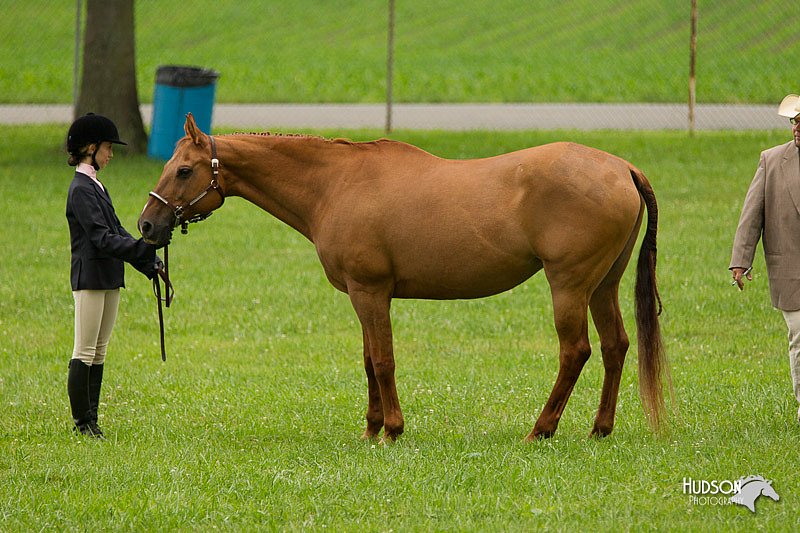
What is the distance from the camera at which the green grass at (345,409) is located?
539 centimetres

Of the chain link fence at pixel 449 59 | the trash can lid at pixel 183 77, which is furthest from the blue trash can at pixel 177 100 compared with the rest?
the chain link fence at pixel 449 59

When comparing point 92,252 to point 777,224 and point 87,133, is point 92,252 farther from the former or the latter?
point 777,224

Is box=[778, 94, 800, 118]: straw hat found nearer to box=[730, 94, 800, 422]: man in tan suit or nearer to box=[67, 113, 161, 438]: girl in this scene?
box=[730, 94, 800, 422]: man in tan suit

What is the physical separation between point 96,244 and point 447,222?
2.17 meters

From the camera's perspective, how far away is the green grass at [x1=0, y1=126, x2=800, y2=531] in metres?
5.39

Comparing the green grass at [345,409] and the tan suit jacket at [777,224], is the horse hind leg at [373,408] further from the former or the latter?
the tan suit jacket at [777,224]

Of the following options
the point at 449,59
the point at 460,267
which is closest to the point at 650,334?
the point at 460,267

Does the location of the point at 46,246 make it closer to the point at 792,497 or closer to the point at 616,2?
the point at 792,497

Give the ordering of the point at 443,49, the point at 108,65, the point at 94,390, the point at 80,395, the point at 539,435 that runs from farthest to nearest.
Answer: the point at 443,49 < the point at 108,65 < the point at 94,390 < the point at 80,395 < the point at 539,435

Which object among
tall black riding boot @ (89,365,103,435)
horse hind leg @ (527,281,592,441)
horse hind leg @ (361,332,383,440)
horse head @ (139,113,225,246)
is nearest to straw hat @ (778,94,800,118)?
horse hind leg @ (527,281,592,441)

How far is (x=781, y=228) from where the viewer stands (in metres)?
6.58

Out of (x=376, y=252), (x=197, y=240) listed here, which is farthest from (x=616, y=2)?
(x=376, y=252)

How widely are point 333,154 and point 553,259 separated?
1600mm

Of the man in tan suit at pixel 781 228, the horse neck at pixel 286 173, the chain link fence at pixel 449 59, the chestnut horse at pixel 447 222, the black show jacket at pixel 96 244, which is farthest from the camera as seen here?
the chain link fence at pixel 449 59
